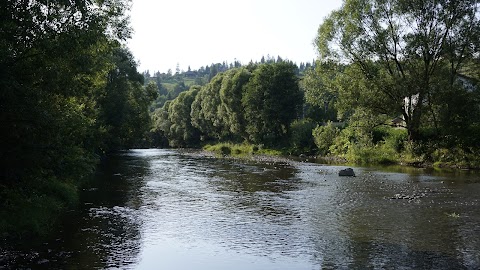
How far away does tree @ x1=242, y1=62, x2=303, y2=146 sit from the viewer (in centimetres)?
9212

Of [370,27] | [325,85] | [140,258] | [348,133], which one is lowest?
[140,258]

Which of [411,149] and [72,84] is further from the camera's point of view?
[411,149]

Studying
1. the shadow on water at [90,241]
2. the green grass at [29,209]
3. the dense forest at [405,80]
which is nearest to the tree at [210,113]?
the dense forest at [405,80]

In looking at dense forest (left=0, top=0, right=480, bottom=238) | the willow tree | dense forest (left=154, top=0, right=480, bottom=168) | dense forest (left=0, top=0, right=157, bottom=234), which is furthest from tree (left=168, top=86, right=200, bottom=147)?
dense forest (left=0, top=0, right=157, bottom=234)

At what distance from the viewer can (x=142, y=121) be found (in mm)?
75438

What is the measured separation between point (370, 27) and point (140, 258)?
4750 centimetres

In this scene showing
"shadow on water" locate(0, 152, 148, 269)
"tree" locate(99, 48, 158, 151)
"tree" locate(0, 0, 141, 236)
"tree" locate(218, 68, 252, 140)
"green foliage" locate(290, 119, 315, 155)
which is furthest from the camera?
"tree" locate(218, 68, 252, 140)

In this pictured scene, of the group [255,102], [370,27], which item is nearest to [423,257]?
[370,27]

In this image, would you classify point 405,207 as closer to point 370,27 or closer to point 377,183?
point 377,183

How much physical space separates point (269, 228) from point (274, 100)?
7308cm

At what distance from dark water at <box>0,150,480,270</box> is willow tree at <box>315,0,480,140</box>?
759 inches

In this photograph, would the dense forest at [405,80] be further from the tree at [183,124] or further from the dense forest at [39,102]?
the tree at [183,124]

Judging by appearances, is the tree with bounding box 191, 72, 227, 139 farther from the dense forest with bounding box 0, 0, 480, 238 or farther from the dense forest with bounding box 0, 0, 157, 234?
the dense forest with bounding box 0, 0, 157, 234

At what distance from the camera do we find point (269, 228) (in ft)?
66.1
